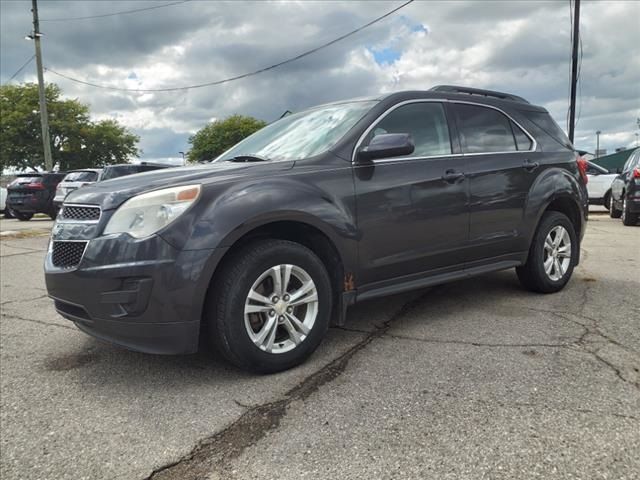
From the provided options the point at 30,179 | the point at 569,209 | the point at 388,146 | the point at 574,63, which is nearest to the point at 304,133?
the point at 388,146

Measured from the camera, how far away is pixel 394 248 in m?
3.57

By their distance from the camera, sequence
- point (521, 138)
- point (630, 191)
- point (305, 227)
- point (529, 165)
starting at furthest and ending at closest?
point (630, 191), point (521, 138), point (529, 165), point (305, 227)

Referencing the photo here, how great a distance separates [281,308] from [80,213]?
131 cm

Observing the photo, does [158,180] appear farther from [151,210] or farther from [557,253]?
[557,253]

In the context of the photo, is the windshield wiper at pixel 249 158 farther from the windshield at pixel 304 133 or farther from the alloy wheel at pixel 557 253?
the alloy wheel at pixel 557 253

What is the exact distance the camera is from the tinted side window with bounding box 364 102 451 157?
12.4 feet

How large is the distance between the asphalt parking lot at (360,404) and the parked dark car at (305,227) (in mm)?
321

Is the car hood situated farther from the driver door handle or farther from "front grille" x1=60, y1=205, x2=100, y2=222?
the driver door handle

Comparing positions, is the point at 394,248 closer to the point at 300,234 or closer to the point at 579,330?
the point at 300,234

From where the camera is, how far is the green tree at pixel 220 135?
6844 centimetres

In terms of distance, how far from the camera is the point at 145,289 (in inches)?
107

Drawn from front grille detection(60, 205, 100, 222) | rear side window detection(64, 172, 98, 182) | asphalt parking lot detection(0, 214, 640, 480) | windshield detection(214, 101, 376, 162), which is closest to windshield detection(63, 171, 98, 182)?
rear side window detection(64, 172, 98, 182)

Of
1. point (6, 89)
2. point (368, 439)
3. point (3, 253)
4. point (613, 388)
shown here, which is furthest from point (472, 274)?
point (6, 89)

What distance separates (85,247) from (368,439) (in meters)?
1.82
